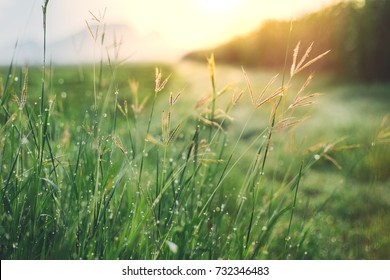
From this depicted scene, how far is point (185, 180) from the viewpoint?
170cm

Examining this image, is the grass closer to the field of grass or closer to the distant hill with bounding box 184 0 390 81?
the field of grass

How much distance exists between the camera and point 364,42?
18.1 ft

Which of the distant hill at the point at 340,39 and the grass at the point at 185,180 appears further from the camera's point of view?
the distant hill at the point at 340,39

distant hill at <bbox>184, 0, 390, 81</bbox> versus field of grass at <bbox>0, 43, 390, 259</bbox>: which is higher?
distant hill at <bbox>184, 0, 390, 81</bbox>

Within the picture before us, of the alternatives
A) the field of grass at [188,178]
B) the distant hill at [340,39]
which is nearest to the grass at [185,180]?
the field of grass at [188,178]

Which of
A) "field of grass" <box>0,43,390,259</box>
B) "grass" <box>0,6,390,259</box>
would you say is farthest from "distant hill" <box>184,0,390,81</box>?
"grass" <box>0,6,390,259</box>

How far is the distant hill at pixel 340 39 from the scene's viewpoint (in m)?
5.32

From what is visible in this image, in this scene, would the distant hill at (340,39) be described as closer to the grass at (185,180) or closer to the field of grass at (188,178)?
the field of grass at (188,178)

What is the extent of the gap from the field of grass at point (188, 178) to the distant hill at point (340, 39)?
30 cm

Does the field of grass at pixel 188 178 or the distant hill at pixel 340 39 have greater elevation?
the distant hill at pixel 340 39

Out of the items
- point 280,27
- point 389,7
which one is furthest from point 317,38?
point 389,7

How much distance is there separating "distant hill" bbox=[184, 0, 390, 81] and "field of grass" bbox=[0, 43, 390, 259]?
0.30 m

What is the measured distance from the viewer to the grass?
4.79 ft

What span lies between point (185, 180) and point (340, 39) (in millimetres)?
4380
